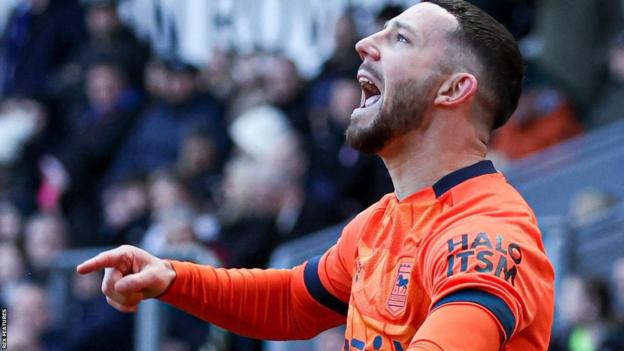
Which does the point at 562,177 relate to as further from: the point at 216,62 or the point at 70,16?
the point at 70,16

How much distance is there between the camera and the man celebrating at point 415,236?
2758mm

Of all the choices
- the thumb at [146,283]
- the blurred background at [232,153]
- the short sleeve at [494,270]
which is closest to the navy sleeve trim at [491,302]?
the short sleeve at [494,270]

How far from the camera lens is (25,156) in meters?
9.40

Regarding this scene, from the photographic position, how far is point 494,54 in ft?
10.2

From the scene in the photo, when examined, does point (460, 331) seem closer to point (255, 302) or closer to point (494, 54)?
point (494, 54)

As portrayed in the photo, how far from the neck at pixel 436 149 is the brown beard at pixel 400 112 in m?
0.03

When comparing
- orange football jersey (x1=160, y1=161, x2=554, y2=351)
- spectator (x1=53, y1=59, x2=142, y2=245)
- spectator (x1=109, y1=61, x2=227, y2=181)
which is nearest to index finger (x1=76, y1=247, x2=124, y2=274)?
orange football jersey (x1=160, y1=161, x2=554, y2=351)

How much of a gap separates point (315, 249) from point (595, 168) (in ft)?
4.78

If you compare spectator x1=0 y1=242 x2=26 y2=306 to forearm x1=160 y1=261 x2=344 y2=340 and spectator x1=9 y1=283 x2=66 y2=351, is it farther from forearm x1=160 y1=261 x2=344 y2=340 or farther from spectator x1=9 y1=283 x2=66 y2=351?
forearm x1=160 y1=261 x2=344 y2=340

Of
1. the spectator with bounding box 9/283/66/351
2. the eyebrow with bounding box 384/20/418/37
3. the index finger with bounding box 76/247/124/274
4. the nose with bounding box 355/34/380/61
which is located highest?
the eyebrow with bounding box 384/20/418/37

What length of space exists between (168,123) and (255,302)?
5208mm

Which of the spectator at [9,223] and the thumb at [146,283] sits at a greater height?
the thumb at [146,283]

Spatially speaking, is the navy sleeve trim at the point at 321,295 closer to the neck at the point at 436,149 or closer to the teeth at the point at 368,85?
the neck at the point at 436,149

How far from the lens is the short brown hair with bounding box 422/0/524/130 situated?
310cm
